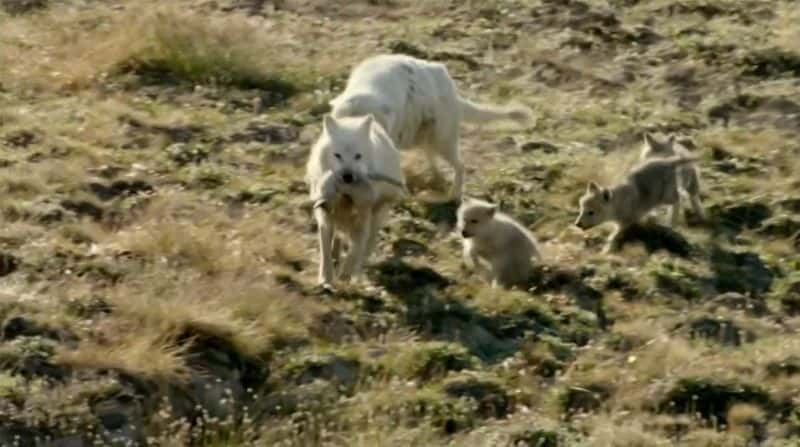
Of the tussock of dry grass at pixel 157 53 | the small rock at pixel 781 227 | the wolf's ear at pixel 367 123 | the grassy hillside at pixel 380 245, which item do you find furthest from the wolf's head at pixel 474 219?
the tussock of dry grass at pixel 157 53

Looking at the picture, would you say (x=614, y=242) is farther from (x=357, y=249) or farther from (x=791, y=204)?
(x=357, y=249)

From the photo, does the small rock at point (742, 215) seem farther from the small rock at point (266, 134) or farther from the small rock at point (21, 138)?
the small rock at point (21, 138)

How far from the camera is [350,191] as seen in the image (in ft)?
36.7

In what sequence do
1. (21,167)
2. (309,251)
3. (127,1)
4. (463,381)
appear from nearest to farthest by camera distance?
(463,381), (309,251), (21,167), (127,1)

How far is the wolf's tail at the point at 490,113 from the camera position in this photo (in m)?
14.3

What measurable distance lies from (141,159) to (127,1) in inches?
209

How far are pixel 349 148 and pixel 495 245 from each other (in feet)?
3.97

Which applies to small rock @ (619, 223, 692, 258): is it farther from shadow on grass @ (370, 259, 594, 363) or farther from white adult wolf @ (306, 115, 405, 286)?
white adult wolf @ (306, 115, 405, 286)

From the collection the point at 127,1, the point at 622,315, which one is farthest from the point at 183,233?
the point at 127,1

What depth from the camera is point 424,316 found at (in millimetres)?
10734

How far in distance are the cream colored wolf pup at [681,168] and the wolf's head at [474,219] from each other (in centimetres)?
192

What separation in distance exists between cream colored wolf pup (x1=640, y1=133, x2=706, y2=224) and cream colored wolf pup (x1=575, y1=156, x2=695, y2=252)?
0.16 metres

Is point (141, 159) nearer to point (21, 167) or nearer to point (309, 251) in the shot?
point (21, 167)

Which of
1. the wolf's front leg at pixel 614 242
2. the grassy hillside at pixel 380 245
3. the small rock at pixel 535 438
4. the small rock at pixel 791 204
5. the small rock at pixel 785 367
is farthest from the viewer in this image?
the small rock at pixel 791 204
